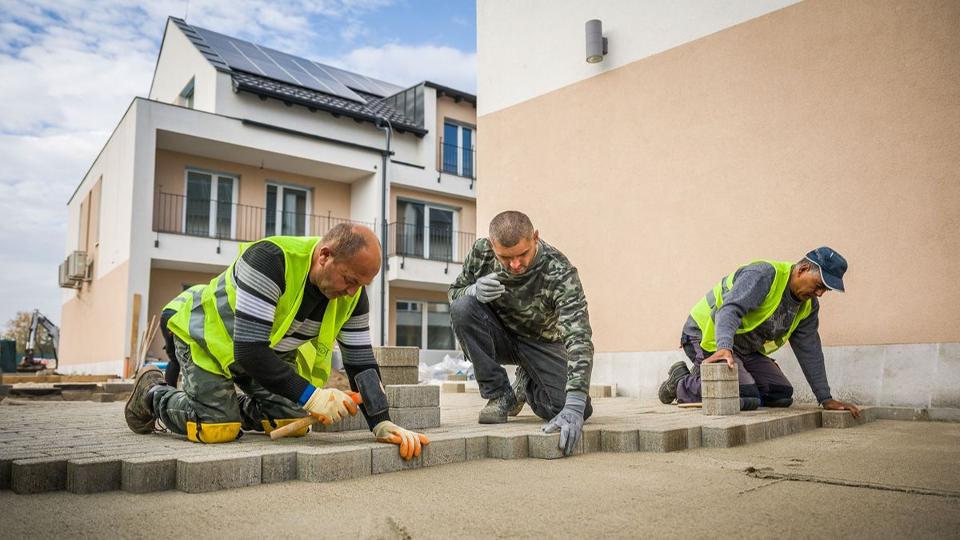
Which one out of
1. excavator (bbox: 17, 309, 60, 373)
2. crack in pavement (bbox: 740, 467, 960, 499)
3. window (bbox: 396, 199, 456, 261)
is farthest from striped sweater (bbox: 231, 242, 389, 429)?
excavator (bbox: 17, 309, 60, 373)

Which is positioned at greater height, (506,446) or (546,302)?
(546,302)

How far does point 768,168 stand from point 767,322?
5.93ft

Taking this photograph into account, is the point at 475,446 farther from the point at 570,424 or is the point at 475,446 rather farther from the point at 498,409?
the point at 498,409

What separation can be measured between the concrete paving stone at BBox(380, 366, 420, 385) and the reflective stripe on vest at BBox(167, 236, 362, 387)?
499 millimetres

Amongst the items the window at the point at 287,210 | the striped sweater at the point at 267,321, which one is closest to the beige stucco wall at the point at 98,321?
the window at the point at 287,210

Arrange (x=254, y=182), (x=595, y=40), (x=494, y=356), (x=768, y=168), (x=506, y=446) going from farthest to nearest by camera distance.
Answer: (x=254, y=182)
(x=595, y=40)
(x=768, y=168)
(x=494, y=356)
(x=506, y=446)

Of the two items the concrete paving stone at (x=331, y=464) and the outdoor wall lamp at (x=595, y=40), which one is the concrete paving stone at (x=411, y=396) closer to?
the concrete paving stone at (x=331, y=464)

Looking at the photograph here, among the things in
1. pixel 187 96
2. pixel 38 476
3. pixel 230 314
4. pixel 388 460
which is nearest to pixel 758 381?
pixel 388 460

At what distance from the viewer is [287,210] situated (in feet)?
49.2

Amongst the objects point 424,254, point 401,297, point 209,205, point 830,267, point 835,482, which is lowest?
point 835,482

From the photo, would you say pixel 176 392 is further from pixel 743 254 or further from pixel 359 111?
pixel 359 111

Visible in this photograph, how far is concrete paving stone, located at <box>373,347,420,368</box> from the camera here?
354 centimetres

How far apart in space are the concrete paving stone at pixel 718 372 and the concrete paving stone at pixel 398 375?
1757 mm

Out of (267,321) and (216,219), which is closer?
(267,321)
